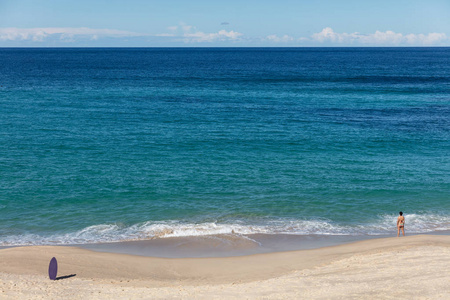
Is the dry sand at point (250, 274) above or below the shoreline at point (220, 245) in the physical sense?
above

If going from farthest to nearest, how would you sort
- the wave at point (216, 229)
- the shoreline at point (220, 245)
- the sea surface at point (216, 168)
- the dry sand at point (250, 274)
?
the sea surface at point (216, 168) < the wave at point (216, 229) < the shoreline at point (220, 245) < the dry sand at point (250, 274)

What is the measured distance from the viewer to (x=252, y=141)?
43.8 meters

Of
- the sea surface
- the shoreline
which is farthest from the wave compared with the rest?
the shoreline

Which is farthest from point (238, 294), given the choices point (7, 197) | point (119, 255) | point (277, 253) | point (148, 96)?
point (148, 96)

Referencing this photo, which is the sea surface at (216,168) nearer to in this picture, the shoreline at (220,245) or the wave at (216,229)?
the wave at (216,229)

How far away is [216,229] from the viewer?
82.9 feet

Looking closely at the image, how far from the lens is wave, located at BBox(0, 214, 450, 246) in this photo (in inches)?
955

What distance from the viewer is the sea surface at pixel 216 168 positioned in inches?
1046

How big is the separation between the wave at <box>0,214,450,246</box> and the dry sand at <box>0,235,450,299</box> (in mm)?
2261

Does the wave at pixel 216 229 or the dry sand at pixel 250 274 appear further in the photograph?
the wave at pixel 216 229

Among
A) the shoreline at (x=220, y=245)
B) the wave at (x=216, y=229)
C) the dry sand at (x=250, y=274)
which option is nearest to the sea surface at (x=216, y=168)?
the wave at (x=216, y=229)

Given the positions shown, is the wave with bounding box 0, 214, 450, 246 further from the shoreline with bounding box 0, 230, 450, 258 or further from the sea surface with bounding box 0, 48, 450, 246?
the shoreline with bounding box 0, 230, 450, 258

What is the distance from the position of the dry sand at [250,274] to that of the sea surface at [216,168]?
3362mm

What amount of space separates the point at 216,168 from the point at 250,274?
17021mm
